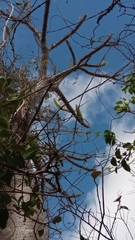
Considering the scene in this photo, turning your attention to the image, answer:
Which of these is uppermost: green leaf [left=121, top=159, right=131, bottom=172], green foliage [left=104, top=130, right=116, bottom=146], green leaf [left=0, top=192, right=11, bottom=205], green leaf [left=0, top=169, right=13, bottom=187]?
green foliage [left=104, top=130, right=116, bottom=146]

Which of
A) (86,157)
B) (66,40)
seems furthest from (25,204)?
(66,40)

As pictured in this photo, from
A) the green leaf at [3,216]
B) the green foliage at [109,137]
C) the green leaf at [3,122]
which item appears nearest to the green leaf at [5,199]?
the green leaf at [3,216]

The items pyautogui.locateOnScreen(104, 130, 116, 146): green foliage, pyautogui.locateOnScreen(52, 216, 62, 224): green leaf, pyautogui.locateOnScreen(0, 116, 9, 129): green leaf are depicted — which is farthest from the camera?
pyautogui.locateOnScreen(104, 130, 116, 146): green foliage

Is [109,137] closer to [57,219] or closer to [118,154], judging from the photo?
[118,154]

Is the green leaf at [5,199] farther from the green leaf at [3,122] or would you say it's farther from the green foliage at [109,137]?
the green foliage at [109,137]

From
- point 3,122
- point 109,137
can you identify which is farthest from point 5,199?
point 109,137

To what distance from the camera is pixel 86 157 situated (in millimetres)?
1425

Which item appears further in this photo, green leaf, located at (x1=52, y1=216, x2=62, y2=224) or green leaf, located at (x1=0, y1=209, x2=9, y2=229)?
green leaf, located at (x1=52, y1=216, x2=62, y2=224)

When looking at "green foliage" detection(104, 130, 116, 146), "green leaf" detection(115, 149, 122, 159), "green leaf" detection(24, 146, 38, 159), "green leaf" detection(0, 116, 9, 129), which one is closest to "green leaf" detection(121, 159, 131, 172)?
"green leaf" detection(115, 149, 122, 159)

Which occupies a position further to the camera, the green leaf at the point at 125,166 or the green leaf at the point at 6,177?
the green leaf at the point at 125,166

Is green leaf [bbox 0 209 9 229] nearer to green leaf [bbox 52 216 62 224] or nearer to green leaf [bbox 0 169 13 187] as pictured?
green leaf [bbox 0 169 13 187]

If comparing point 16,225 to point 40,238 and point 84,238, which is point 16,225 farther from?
point 84,238

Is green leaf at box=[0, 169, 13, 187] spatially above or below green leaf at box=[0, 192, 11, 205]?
above

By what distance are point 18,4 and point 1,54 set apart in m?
0.26
